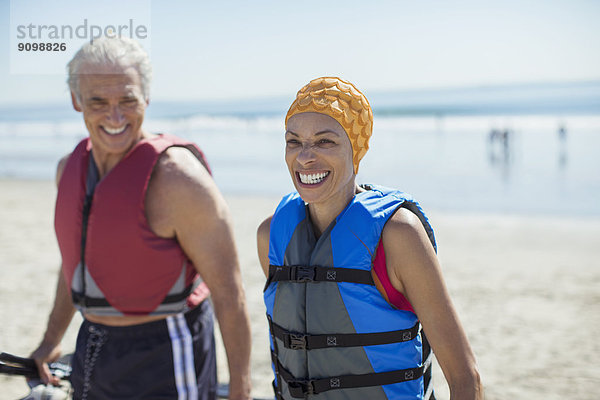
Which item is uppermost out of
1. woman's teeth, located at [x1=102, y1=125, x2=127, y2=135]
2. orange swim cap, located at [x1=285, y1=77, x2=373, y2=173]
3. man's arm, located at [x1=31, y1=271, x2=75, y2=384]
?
orange swim cap, located at [x1=285, y1=77, x2=373, y2=173]

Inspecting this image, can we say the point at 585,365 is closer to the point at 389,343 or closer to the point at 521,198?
the point at 389,343

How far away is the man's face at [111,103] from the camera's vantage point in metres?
2.81

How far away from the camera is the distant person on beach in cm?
223

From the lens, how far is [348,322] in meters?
2.26

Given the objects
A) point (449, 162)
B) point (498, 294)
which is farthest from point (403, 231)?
point (449, 162)

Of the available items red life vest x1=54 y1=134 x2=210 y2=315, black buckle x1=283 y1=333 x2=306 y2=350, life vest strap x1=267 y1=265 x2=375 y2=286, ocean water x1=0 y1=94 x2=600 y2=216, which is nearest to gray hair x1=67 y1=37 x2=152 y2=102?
red life vest x1=54 y1=134 x2=210 y2=315

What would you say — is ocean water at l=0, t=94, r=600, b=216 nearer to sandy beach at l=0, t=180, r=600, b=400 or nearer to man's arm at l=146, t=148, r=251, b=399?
sandy beach at l=0, t=180, r=600, b=400

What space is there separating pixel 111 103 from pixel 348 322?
1.57m

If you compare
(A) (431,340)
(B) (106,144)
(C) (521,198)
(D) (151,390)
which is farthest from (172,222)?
(C) (521,198)

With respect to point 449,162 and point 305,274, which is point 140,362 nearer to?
point 305,274

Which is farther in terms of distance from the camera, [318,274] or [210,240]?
[210,240]

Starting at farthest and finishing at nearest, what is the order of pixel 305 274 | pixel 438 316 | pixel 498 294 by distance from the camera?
pixel 498 294
pixel 305 274
pixel 438 316

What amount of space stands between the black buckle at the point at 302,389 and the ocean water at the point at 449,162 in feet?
44.5

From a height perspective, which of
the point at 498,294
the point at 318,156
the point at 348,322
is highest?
the point at 318,156
